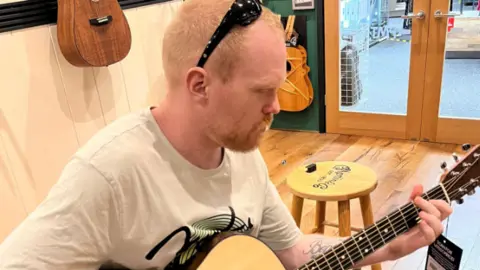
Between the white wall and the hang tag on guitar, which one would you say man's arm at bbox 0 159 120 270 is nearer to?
the hang tag on guitar

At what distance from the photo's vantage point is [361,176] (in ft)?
5.98

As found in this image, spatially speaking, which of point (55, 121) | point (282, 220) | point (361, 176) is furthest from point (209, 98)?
point (55, 121)

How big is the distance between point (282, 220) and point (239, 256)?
0.82ft

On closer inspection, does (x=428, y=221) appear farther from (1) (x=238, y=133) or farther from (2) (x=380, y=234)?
(1) (x=238, y=133)

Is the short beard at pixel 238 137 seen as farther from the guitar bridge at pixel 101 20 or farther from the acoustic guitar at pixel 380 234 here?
the guitar bridge at pixel 101 20

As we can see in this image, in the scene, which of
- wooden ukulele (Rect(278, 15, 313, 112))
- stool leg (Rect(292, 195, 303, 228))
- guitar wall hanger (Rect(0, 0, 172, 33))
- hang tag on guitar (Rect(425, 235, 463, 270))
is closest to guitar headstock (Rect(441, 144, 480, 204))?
hang tag on guitar (Rect(425, 235, 463, 270))

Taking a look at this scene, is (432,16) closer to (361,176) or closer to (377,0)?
(377,0)

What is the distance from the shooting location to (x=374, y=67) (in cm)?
356

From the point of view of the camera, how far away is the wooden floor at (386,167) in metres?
2.23

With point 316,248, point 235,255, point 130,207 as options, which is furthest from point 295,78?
point 130,207

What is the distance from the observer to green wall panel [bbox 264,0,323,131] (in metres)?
3.58

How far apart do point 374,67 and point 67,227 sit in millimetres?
3124

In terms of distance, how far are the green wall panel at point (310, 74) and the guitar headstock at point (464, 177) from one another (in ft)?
8.42

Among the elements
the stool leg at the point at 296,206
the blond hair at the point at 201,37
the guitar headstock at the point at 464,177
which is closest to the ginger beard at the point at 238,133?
the blond hair at the point at 201,37
